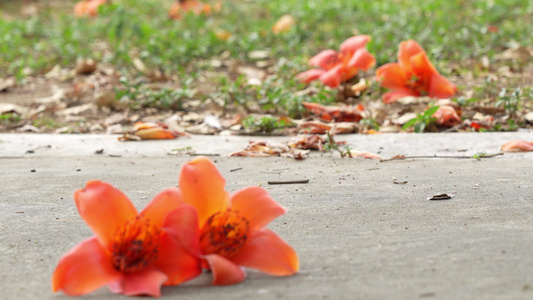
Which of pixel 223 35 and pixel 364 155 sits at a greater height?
pixel 223 35

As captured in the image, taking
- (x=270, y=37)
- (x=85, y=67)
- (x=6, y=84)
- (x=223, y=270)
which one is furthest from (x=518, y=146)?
(x=6, y=84)

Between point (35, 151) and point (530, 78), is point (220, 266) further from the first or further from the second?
point (530, 78)

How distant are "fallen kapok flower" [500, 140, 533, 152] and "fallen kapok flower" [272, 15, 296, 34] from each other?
133 inches

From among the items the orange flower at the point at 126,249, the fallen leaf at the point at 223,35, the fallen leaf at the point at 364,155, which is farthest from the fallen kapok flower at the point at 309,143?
the fallen leaf at the point at 223,35

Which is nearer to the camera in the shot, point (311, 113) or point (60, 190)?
point (60, 190)

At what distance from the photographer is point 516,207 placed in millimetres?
2018

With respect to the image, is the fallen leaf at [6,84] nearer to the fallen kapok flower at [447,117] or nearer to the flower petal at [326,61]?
the flower petal at [326,61]

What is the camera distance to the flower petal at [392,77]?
402 cm

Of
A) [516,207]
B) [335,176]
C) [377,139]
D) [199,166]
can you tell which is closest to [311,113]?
[377,139]

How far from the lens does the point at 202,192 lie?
1.57m

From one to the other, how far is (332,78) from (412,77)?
1.55ft

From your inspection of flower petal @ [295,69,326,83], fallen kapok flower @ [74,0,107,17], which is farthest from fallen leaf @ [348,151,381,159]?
fallen kapok flower @ [74,0,107,17]

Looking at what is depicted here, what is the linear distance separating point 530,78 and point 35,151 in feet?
9.82

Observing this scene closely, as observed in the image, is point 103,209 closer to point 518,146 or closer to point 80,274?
point 80,274
